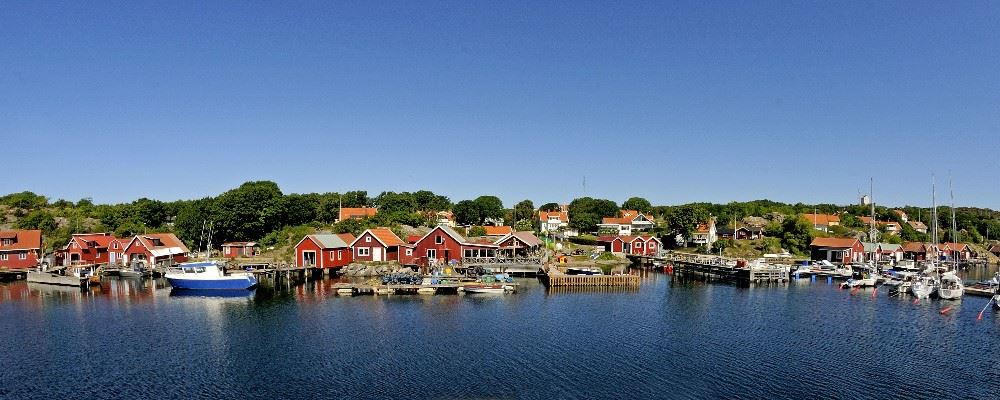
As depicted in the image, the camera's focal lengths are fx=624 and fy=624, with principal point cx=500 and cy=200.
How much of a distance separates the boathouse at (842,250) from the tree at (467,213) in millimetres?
70181

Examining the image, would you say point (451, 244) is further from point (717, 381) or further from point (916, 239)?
point (916, 239)

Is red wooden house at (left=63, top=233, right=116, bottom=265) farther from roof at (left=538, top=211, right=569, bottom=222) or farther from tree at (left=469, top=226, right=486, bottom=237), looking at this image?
roof at (left=538, top=211, right=569, bottom=222)

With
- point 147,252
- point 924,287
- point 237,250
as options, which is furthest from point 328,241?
point 924,287

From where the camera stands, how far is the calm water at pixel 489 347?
89.7 ft

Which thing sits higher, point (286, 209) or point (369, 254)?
point (286, 209)

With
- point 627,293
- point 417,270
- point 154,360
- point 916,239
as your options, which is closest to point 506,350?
point 154,360

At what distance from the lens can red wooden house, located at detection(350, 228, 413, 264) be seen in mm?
72000

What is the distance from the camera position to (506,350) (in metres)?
33.4

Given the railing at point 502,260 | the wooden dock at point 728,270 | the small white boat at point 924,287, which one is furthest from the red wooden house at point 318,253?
the small white boat at point 924,287

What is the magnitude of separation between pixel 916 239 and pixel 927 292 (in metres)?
71.3

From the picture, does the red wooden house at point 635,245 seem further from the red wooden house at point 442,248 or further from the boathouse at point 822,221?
the boathouse at point 822,221

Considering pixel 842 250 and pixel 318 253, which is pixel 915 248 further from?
pixel 318 253

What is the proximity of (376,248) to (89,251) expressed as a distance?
33484mm

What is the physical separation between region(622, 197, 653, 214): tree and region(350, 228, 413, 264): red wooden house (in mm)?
114531
